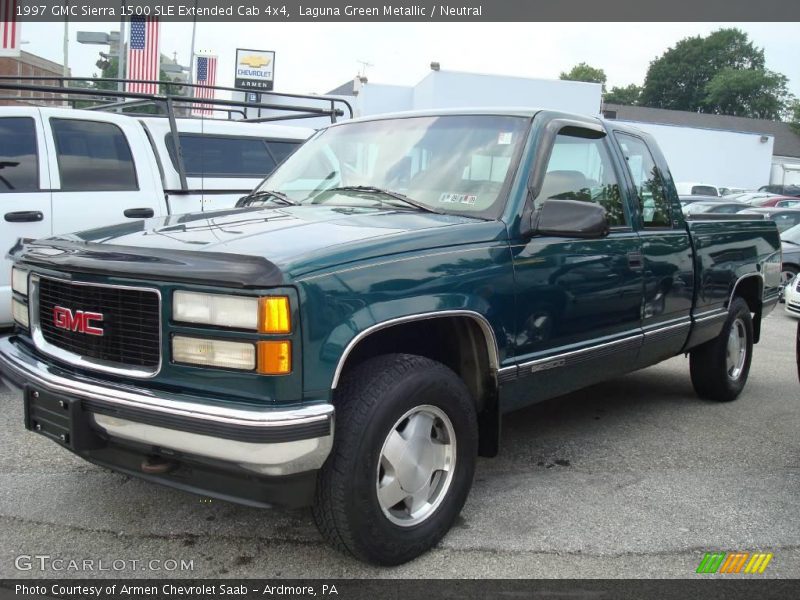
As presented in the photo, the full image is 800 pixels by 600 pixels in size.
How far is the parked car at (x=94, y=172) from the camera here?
561 cm

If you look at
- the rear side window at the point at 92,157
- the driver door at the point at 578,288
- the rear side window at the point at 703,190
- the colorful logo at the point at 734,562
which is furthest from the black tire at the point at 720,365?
the rear side window at the point at 703,190

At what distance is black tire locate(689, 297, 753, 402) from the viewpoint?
550 centimetres

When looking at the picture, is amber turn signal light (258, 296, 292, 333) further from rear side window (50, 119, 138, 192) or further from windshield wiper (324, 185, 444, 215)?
rear side window (50, 119, 138, 192)

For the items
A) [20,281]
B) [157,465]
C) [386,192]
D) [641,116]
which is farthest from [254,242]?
[641,116]

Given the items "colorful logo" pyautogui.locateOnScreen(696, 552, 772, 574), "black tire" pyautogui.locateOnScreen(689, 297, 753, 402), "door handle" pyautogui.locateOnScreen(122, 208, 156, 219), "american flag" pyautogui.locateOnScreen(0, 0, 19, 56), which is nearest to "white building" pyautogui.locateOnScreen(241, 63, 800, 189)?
"american flag" pyautogui.locateOnScreen(0, 0, 19, 56)

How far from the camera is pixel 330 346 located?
260cm

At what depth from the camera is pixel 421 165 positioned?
382 cm

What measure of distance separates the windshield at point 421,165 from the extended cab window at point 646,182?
1.11 m

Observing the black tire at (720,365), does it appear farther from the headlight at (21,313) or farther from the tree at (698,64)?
the tree at (698,64)

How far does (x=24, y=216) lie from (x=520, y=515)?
13.7 feet

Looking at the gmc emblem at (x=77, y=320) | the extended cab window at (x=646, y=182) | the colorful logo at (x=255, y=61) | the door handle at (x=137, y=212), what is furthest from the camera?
the colorful logo at (x=255, y=61)

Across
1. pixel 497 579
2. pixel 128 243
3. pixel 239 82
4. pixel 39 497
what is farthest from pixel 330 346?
pixel 239 82

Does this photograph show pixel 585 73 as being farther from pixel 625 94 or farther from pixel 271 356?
pixel 271 356

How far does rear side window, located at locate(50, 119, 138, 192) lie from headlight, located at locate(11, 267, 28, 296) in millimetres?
2645
